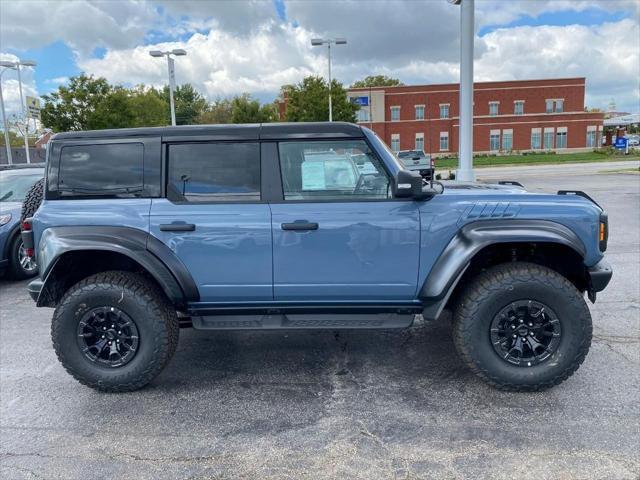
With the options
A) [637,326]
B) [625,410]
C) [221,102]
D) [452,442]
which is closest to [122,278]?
[452,442]

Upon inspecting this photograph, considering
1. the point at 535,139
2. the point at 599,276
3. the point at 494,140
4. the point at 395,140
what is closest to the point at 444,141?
the point at 395,140

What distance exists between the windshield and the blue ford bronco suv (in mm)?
4625

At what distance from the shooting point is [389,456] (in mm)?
2805

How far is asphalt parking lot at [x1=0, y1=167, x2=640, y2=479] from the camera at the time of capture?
2748mm

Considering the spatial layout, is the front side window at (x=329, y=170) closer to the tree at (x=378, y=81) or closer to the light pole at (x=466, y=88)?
the light pole at (x=466, y=88)

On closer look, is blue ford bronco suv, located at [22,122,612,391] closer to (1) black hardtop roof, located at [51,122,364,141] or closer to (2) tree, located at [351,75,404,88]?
(1) black hardtop roof, located at [51,122,364,141]

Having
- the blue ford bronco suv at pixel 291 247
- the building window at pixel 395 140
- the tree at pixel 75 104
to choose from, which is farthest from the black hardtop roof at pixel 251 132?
the building window at pixel 395 140

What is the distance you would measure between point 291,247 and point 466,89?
7.35 meters

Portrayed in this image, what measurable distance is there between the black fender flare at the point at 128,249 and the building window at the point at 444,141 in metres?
55.2

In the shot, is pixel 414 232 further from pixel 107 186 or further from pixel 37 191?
pixel 37 191

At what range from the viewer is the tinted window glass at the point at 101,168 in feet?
11.7

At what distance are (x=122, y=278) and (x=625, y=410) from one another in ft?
11.7

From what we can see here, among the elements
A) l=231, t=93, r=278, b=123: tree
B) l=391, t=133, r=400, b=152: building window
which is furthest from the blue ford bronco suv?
l=391, t=133, r=400, b=152: building window

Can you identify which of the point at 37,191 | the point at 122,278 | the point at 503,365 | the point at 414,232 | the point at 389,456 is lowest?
the point at 389,456
